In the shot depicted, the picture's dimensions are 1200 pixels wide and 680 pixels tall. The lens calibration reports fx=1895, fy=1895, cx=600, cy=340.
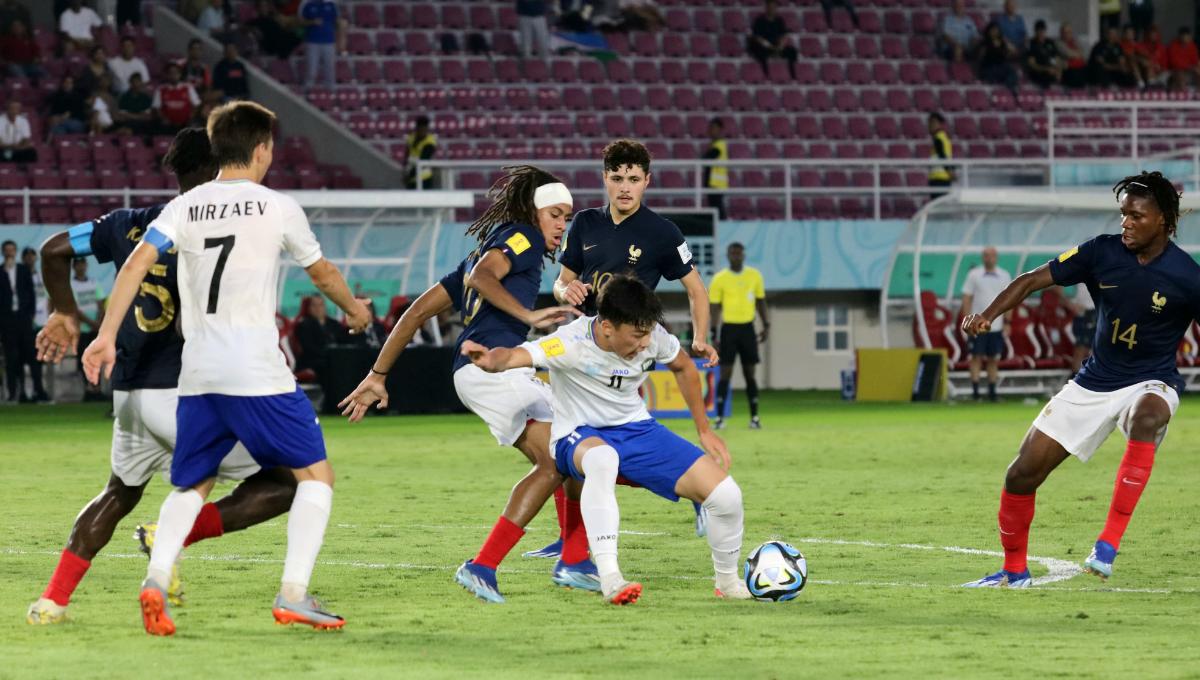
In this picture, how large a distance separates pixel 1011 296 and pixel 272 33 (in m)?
23.2

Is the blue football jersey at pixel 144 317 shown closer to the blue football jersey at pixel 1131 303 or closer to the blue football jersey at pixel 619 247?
the blue football jersey at pixel 619 247

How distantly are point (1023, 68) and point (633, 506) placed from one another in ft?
82.6

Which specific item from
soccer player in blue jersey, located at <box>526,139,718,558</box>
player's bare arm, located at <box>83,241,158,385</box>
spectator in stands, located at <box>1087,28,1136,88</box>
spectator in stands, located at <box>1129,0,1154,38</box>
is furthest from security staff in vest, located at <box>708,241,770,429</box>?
spectator in stands, located at <box>1129,0,1154,38</box>

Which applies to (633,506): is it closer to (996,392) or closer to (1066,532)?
(1066,532)

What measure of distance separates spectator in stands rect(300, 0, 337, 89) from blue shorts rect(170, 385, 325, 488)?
2342cm

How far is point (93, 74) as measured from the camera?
27906 millimetres

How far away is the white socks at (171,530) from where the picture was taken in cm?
691

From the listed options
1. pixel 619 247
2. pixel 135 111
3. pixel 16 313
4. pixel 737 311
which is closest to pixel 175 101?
pixel 135 111

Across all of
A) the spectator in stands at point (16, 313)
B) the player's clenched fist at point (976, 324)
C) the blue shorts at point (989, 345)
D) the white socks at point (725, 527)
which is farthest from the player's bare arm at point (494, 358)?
the blue shorts at point (989, 345)

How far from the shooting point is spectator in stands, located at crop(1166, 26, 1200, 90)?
36.5 meters

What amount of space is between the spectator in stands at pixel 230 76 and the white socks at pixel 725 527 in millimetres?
21270

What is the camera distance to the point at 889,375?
88.6 feet

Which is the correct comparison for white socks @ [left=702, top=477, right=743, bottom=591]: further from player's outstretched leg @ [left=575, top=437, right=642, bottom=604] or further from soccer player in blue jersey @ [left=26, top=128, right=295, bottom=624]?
soccer player in blue jersey @ [left=26, top=128, right=295, bottom=624]

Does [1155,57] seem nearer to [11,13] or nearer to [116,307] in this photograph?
[11,13]
